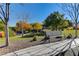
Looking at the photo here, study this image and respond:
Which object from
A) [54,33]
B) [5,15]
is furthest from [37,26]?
[5,15]

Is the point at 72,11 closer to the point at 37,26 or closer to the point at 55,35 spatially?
the point at 55,35

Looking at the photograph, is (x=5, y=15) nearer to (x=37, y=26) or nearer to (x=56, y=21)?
(x=37, y=26)

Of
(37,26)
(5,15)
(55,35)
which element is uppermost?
(5,15)

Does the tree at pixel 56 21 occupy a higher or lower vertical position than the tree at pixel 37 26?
higher

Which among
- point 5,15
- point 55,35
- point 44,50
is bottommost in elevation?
point 44,50

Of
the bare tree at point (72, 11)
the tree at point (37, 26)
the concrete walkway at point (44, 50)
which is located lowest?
the concrete walkway at point (44, 50)

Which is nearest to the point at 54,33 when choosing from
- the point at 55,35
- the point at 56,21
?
the point at 55,35

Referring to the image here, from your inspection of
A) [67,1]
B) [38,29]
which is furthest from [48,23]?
[67,1]

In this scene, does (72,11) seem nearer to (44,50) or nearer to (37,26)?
(37,26)

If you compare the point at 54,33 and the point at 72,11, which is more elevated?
the point at 72,11

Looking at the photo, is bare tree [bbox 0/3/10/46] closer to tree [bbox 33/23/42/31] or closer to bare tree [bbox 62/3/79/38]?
tree [bbox 33/23/42/31]

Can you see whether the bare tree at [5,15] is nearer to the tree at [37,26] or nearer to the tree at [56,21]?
the tree at [37,26]

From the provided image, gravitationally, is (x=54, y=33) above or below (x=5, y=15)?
below

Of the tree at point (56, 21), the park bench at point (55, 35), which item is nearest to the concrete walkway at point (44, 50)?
the park bench at point (55, 35)
